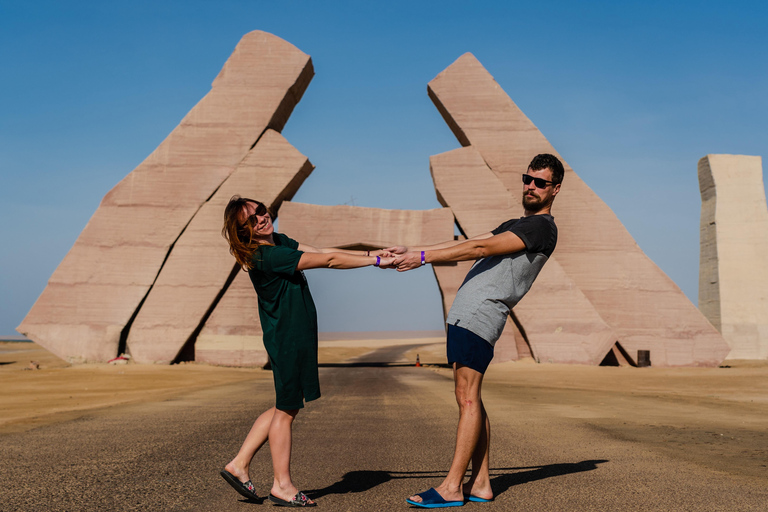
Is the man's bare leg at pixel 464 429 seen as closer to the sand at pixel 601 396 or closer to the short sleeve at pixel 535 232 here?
the short sleeve at pixel 535 232

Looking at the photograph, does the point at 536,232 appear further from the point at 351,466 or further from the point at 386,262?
the point at 351,466

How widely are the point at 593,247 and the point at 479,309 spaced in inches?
644

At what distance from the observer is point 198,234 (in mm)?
18781

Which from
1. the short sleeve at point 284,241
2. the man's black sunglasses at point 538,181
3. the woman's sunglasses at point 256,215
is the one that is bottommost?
the short sleeve at point 284,241

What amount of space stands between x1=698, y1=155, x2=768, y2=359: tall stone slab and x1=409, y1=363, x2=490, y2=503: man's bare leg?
805 inches

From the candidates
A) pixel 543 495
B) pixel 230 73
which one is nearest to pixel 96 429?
pixel 543 495

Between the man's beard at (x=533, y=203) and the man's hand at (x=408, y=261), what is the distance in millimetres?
741

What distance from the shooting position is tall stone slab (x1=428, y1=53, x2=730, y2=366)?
18.4 meters

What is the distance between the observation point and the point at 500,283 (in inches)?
148

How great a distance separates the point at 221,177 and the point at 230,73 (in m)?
3.37

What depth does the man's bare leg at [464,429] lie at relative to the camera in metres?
3.55

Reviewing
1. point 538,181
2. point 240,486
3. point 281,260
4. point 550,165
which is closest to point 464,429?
point 240,486

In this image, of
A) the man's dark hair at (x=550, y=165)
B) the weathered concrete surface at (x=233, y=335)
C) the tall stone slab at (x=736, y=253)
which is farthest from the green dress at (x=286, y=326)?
the tall stone slab at (x=736, y=253)

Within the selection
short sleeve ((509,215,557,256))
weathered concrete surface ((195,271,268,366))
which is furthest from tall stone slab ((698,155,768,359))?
short sleeve ((509,215,557,256))
